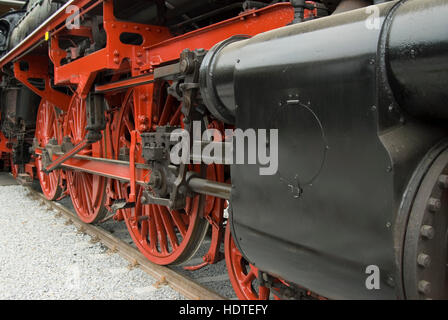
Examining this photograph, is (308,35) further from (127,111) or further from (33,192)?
(33,192)

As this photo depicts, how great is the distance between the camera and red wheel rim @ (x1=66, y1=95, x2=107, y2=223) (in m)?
4.57

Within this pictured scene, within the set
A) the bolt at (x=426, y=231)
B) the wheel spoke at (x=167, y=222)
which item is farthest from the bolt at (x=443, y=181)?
the wheel spoke at (x=167, y=222)

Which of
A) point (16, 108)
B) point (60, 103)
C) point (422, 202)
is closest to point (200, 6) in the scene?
point (422, 202)

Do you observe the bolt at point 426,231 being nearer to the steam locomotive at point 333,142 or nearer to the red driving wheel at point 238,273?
the steam locomotive at point 333,142

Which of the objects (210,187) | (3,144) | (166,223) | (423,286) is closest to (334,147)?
(423,286)

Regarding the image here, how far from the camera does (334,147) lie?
4.33ft

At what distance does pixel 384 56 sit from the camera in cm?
121

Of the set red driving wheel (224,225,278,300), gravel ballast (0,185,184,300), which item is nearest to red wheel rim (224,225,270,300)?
red driving wheel (224,225,278,300)

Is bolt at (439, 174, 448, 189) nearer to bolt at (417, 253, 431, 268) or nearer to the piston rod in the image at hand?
bolt at (417, 253, 431, 268)

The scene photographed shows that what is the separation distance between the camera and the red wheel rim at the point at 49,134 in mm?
6164

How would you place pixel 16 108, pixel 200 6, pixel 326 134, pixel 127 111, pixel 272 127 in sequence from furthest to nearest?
pixel 16 108 < pixel 127 111 < pixel 200 6 < pixel 272 127 < pixel 326 134

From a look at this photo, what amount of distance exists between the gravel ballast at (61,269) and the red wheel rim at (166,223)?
0.23 m

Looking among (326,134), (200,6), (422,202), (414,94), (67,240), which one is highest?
(200,6)

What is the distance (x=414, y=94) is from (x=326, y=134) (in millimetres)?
280
